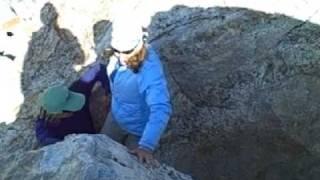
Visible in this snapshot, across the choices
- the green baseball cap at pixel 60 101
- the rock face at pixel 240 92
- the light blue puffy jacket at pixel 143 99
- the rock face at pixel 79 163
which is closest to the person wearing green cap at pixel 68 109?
the green baseball cap at pixel 60 101

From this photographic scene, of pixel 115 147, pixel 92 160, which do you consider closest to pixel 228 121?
pixel 115 147

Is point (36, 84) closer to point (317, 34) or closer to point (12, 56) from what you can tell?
point (12, 56)

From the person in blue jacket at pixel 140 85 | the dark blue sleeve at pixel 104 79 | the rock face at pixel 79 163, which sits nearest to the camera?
the rock face at pixel 79 163

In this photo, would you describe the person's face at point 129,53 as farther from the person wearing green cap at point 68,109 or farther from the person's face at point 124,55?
the person wearing green cap at point 68,109

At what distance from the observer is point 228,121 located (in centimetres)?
595

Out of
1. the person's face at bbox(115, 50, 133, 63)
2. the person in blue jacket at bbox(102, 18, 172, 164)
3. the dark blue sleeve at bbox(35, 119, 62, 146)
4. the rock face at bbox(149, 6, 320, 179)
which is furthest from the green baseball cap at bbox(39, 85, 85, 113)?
the rock face at bbox(149, 6, 320, 179)

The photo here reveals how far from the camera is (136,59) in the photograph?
462 centimetres

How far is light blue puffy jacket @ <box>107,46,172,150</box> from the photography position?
462 cm

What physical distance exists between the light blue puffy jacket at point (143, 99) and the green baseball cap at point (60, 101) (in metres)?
0.26

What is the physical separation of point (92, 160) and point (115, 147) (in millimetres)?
432

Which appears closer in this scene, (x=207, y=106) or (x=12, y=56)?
(x=207, y=106)

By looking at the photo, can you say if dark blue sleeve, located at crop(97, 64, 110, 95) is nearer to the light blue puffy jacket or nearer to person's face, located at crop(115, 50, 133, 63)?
the light blue puffy jacket

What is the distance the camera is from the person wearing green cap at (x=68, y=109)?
16.4ft

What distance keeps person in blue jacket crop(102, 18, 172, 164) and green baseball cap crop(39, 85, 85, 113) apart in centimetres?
28
